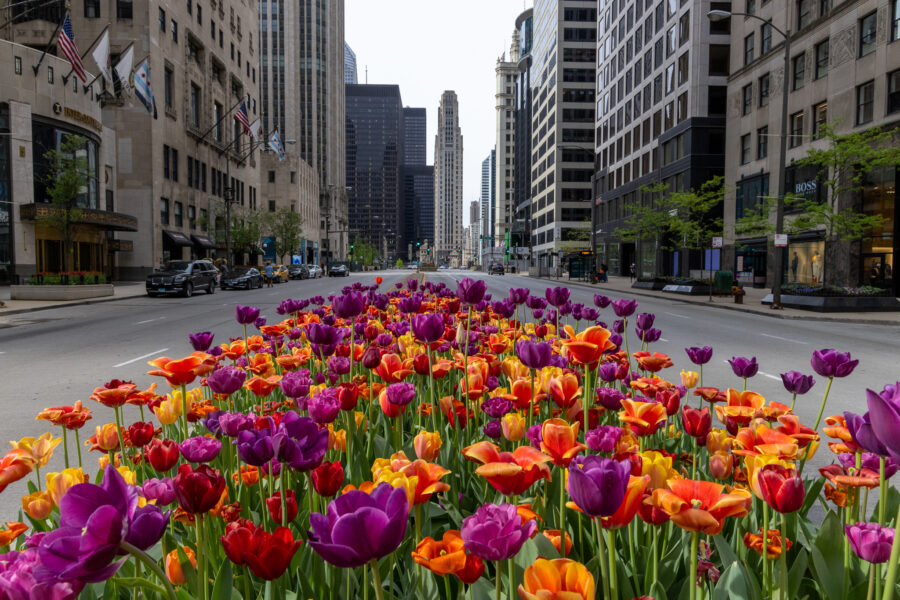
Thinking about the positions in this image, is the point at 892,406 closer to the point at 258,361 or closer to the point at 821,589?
the point at 821,589

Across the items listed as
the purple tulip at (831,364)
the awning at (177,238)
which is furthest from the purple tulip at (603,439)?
the awning at (177,238)

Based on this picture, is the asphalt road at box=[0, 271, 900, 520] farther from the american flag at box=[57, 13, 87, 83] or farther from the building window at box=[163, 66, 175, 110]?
the building window at box=[163, 66, 175, 110]

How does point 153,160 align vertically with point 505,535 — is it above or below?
above

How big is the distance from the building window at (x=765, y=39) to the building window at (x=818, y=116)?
7.91 metres

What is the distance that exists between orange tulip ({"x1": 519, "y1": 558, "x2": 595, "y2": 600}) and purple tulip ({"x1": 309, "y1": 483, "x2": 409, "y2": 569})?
260mm

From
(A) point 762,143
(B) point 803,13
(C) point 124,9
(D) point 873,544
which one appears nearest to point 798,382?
(D) point 873,544

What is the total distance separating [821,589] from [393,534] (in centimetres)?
148

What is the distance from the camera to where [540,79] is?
11169 centimetres

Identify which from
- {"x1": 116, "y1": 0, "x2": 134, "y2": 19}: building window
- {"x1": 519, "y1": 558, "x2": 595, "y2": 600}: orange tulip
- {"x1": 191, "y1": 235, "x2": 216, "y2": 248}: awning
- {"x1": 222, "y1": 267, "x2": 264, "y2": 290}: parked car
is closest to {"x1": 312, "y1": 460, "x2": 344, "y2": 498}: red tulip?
{"x1": 519, "y1": 558, "x2": 595, "y2": 600}: orange tulip

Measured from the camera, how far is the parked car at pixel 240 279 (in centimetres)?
3941

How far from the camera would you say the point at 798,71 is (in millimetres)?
36031

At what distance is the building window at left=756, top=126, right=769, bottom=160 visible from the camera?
39.3m

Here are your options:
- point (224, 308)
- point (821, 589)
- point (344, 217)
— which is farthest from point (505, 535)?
point (344, 217)

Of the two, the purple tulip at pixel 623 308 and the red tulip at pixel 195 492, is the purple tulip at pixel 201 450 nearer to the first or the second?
the red tulip at pixel 195 492
